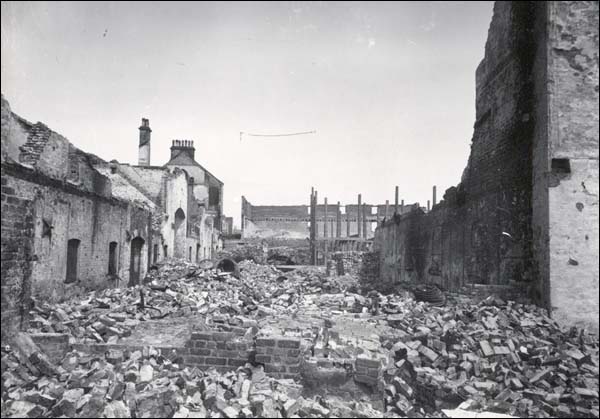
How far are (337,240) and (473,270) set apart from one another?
2290 centimetres

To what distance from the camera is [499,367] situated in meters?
6.66

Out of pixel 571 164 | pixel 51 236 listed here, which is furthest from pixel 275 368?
pixel 51 236

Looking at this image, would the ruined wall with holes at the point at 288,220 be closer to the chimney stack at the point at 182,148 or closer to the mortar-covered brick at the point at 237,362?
the chimney stack at the point at 182,148

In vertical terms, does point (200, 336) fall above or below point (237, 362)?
above

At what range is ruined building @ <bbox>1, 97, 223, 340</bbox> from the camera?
21.2 feet

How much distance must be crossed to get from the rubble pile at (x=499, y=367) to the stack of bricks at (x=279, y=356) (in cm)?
163

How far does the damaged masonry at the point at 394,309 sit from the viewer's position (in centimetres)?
616

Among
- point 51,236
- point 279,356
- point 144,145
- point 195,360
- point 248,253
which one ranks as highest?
point 144,145

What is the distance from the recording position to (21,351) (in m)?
6.39

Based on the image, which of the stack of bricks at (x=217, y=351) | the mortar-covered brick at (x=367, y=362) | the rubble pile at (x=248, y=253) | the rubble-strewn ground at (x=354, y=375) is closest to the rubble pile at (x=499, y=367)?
the rubble-strewn ground at (x=354, y=375)

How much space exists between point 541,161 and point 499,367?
4.47 metres

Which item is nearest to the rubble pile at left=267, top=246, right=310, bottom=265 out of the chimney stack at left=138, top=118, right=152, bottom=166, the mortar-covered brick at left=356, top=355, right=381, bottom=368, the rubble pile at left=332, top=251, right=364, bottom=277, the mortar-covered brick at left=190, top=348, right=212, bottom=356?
the rubble pile at left=332, top=251, right=364, bottom=277

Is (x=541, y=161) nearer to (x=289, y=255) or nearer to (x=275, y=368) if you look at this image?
(x=275, y=368)

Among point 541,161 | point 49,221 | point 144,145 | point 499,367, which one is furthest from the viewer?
point 144,145
